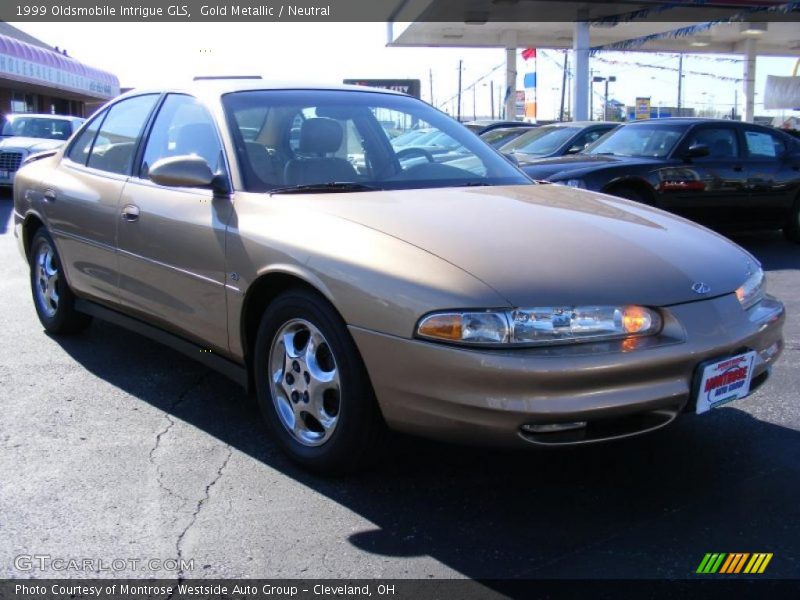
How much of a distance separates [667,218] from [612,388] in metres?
1.35

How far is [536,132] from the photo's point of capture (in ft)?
42.8

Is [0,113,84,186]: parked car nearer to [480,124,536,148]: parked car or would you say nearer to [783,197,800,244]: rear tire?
[480,124,536,148]: parked car

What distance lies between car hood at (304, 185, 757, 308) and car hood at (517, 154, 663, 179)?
474 cm

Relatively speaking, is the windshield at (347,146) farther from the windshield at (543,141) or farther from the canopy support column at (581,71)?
the canopy support column at (581,71)

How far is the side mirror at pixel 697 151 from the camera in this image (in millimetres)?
8758

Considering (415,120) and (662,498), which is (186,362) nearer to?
(415,120)

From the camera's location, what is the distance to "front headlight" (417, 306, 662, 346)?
2758 mm

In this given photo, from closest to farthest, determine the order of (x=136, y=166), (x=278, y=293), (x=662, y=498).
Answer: (x=662, y=498) → (x=278, y=293) → (x=136, y=166)

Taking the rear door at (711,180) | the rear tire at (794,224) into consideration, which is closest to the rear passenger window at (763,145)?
the rear door at (711,180)

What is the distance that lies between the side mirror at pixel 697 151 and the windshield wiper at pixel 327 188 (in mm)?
6045

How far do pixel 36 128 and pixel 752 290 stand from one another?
54.5 feet

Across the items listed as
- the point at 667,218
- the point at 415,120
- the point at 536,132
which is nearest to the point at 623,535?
the point at 667,218

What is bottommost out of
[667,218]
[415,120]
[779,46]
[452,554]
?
[452,554]

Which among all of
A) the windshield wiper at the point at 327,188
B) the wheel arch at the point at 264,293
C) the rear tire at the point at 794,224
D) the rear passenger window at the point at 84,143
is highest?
the rear passenger window at the point at 84,143
